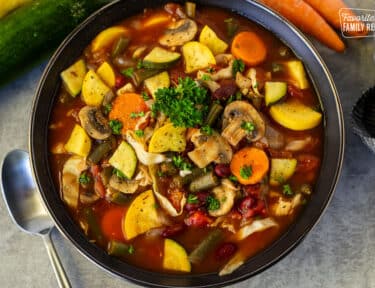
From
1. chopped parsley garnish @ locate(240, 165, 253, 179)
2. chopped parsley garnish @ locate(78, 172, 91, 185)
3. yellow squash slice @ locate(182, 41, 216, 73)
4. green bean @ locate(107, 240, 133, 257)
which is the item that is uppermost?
yellow squash slice @ locate(182, 41, 216, 73)

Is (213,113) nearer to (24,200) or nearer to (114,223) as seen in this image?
(114,223)

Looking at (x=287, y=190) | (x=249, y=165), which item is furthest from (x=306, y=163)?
(x=249, y=165)

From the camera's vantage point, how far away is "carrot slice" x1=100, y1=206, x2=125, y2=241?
374 cm

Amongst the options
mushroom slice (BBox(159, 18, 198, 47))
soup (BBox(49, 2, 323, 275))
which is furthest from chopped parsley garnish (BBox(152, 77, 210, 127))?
mushroom slice (BBox(159, 18, 198, 47))

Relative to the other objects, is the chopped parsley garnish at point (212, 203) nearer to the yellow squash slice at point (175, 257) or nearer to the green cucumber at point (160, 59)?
the yellow squash slice at point (175, 257)

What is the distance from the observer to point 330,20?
14.2ft

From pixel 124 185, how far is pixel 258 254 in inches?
38.0

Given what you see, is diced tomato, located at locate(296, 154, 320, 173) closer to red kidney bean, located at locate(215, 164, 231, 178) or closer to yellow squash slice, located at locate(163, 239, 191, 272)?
red kidney bean, located at locate(215, 164, 231, 178)

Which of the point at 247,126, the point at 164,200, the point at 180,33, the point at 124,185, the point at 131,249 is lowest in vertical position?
the point at 131,249

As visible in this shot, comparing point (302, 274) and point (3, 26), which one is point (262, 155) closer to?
point (302, 274)

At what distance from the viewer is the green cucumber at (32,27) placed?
13.6ft

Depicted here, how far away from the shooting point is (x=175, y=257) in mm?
3701

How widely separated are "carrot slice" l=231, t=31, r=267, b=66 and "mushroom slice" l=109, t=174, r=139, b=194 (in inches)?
42.9

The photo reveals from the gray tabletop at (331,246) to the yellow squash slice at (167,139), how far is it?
39.9 inches
